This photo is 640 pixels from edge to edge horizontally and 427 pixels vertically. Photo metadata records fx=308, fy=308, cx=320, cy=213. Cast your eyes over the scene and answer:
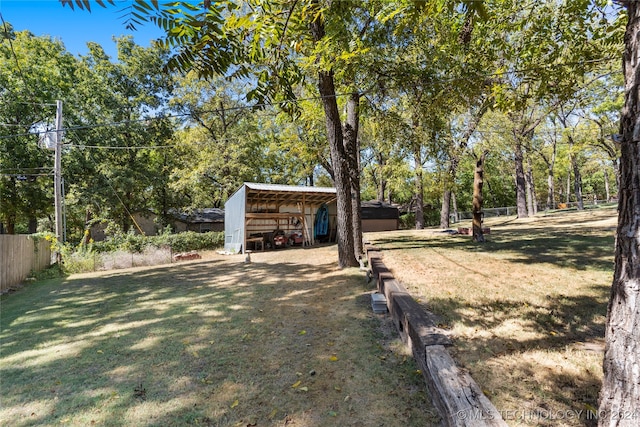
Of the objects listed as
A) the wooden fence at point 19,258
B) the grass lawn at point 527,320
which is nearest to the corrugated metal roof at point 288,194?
the wooden fence at point 19,258

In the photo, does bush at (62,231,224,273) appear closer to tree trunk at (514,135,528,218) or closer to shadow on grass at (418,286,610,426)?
shadow on grass at (418,286,610,426)

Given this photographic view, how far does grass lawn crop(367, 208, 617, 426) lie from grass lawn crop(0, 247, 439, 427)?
69 centimetres

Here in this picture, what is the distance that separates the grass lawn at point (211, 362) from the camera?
2.44 m

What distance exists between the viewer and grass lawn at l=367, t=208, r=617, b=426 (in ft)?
7.78

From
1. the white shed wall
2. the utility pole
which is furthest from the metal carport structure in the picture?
the utility pole

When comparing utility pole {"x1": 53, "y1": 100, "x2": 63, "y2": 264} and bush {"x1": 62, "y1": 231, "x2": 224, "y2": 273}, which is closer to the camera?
bush {"x1": 62, "y1": 231, "x2": 224, "y2": 273}

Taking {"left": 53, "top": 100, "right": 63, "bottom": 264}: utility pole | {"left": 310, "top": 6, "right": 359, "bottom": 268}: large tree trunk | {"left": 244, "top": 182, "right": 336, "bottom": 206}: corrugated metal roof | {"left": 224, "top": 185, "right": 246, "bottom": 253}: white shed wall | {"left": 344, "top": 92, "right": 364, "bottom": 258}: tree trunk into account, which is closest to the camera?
{"left": 310, "top": 6, "right": 359, "bottom": 268}: large tree trunk

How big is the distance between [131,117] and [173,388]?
23.1 meters

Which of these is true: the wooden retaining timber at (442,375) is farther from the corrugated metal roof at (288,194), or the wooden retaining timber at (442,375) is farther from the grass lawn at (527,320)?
the corrugated metal roof at (288,194)

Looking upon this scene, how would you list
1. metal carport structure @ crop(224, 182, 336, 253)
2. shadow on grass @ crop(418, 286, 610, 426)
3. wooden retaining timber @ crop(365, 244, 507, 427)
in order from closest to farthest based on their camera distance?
wooden retaining timber @ crop(365, 244, 507, 427), shadow on grass @ crop(418, 286, 610, 426), metal carport structure @ crop(224, 182, 336, 253)

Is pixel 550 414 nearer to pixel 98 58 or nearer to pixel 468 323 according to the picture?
pixel 468 323

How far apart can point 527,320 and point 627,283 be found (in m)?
2.52

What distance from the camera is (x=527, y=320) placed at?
3.79 metres

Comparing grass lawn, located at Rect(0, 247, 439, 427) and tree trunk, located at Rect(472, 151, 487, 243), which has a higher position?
tree trunk, located at Rect(472, 151, 487, 243)
